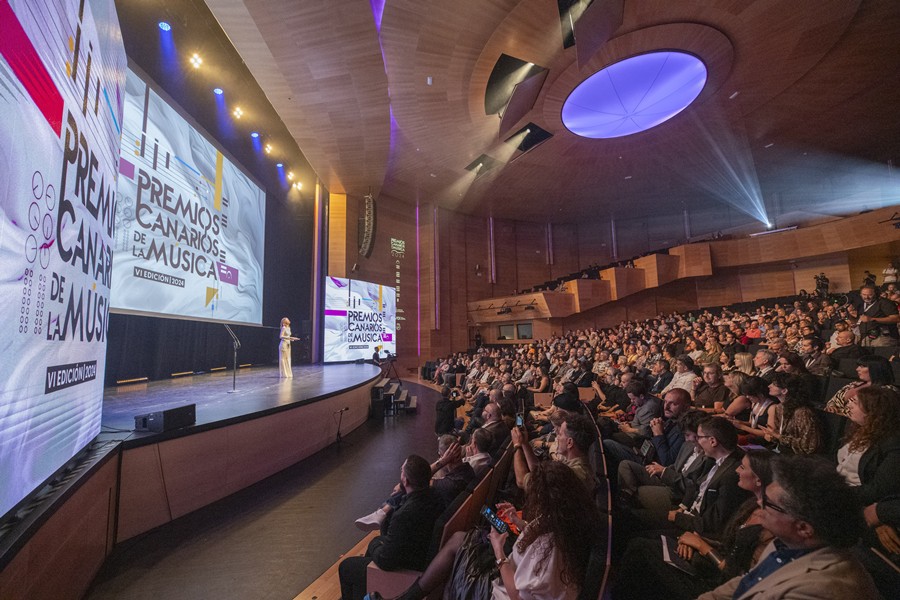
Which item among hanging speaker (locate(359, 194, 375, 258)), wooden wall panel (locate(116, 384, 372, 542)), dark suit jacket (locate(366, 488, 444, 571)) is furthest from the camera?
hanging speaker (locate(359, 194, 375, 258))

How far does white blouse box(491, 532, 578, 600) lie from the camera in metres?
1.27

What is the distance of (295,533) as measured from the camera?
8.75ft

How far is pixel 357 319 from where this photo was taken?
1149 centimetres

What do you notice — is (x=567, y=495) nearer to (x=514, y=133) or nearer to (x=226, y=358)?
(x=226, y=358)

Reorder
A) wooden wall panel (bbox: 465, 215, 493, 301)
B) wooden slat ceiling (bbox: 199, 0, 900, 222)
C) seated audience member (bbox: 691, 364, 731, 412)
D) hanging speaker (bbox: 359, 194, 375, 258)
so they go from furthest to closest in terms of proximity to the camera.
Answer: wooden wall panel (bbox: 465, 215, 493, 301) < hanging speaker (bbox: 359, 194, 375, 258) < wooden slat ceiling (bbox: 199, 0, 900, 222) < seated audience member (bbox: 691, 364, 731, 412)

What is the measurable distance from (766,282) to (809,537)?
16.1m

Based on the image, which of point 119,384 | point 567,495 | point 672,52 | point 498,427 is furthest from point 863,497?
point 672,52

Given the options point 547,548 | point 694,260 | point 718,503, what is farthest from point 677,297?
point 547,548

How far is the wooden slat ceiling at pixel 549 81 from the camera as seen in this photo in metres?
5.73

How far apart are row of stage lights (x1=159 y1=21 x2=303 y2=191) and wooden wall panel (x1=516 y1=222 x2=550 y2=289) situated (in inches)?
417

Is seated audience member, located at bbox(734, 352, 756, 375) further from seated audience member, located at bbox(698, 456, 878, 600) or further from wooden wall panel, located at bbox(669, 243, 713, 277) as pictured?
wooden wall panel, located at bbox(669, 243, 713, 277)

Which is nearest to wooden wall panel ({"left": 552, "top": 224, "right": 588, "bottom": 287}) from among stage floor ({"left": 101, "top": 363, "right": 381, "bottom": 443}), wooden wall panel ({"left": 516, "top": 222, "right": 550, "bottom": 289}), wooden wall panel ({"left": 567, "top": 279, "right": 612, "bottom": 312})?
wooden wall panel ({"left": 516, "top": 222, "right": 550, "bottom": 289})

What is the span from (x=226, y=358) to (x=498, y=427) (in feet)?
23.2

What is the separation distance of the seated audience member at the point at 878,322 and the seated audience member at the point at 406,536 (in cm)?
589
